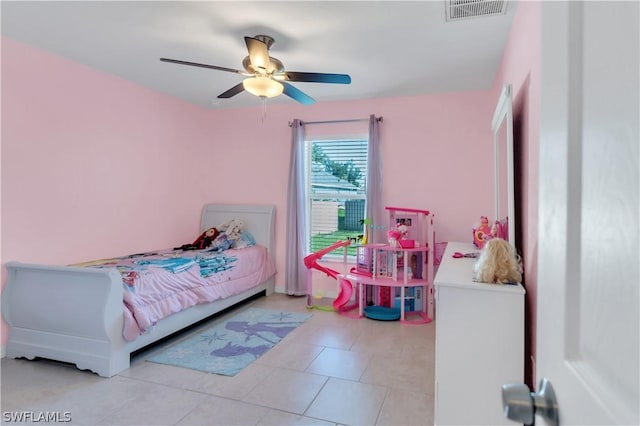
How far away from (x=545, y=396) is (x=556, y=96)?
0.54 meters

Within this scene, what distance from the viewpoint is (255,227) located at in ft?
15.5

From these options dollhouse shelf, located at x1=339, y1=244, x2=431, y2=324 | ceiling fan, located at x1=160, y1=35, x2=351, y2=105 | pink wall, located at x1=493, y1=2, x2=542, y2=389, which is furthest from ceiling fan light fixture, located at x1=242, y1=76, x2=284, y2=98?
dollhouse shelf, located at x1=339, y1=244, x2=431, y2=324

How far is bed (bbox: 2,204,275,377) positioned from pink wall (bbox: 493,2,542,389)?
8.53 feet

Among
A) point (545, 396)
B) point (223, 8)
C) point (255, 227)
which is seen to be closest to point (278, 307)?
point (255, 227)

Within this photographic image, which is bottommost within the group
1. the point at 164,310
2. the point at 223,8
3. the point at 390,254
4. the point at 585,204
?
the point at 164,310

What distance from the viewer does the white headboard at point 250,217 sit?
15.3 feet

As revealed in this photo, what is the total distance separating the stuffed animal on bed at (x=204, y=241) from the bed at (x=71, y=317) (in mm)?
1479

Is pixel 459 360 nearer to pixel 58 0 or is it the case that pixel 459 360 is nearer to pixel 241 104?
pixel 58 0

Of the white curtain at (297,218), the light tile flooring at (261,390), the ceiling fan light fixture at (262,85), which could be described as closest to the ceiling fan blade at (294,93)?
the ceiling fan light fixture at (262,85)

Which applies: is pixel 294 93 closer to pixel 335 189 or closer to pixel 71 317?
pixel 335 189

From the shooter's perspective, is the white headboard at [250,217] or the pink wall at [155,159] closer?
the pink wall at [155,159]

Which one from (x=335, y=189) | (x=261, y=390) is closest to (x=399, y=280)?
(x=335, y=189)

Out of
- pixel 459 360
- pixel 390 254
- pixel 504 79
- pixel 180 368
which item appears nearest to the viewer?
pixel 459 360

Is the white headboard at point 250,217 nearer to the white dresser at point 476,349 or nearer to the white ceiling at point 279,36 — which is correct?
the white ceiling at point 279,36
